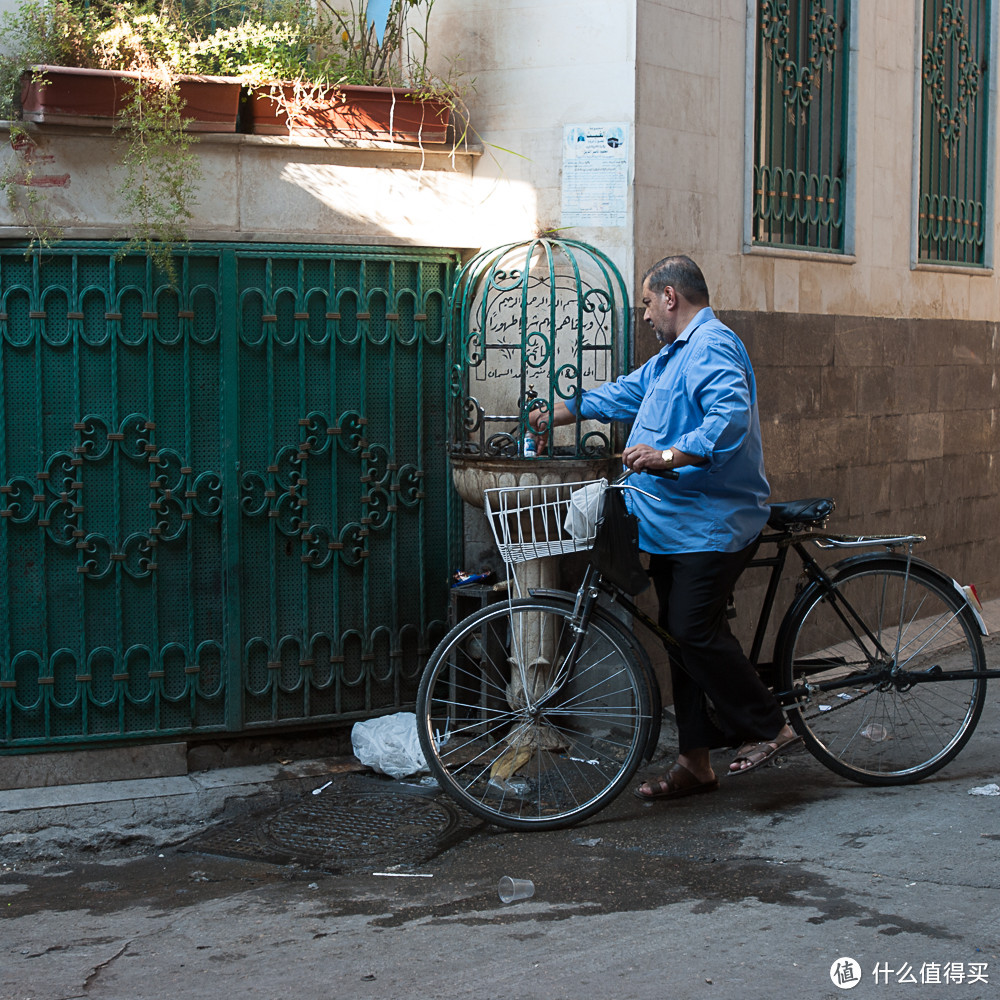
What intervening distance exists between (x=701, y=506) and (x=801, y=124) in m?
3.10

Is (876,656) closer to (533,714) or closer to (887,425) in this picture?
(533,714)

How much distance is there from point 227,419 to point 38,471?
31.0 inches

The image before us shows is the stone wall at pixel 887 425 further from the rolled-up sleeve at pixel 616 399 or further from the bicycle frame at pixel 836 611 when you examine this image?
the bicycle frame at pixel 836 611

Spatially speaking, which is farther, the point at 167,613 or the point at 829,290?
the point at 829,290

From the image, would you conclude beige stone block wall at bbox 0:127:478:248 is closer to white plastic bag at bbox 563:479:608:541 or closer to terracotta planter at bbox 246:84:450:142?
terracotta planter at bbox 246:84:450:142

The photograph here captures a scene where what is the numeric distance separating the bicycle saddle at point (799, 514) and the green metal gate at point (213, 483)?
65.5 inches

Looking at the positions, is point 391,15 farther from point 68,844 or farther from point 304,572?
point 68,844

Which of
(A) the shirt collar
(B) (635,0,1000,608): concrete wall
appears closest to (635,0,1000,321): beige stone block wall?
(B) (635,0,1000,608): concrete wall

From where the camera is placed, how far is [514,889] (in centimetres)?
425

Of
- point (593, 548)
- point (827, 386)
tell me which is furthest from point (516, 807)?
point (827, 386)

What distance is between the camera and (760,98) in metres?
6.73

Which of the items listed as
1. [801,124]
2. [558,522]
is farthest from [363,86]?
[801,124]

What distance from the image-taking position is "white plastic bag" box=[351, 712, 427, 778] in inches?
224

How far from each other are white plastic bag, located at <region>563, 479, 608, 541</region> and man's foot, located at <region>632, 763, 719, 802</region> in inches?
40.9
